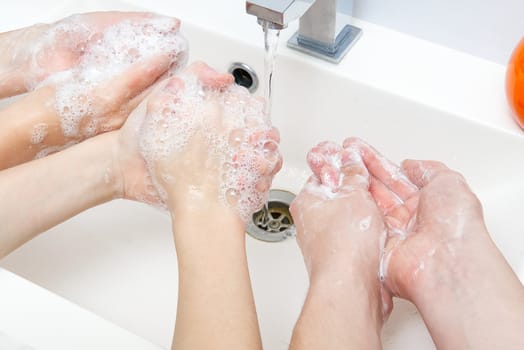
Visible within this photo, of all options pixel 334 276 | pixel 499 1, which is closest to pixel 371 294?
pixel 334 276

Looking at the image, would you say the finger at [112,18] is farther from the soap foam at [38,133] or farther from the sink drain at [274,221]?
the sink drain at [274,221]

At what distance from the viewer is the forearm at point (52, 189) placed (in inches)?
24.2

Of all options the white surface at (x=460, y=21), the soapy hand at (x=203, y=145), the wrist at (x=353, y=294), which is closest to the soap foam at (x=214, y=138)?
the soapy hand at (x=203, y=145)

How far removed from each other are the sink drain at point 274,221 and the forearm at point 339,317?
0.63ft

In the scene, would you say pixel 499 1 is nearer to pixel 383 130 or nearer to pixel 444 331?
pixel 383 130

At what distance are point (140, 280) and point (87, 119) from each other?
188 millimetres

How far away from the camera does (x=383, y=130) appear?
28.5 inches

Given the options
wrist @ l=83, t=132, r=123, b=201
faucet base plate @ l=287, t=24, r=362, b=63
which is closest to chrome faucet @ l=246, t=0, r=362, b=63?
faucet base plate @ l=287, t=24, r=362, b=63

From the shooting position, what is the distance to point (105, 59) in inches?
28.4

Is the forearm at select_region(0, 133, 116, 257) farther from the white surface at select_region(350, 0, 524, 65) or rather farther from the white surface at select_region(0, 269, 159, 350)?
the white surface at select_region(350, 0, 524, 65)

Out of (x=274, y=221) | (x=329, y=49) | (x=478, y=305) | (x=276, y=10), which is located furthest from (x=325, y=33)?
(x=478, y=305)

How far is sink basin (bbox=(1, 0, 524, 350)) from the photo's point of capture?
669 mm

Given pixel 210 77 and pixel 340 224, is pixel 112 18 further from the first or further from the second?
pixel 340 224

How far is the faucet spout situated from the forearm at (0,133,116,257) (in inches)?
7.7
